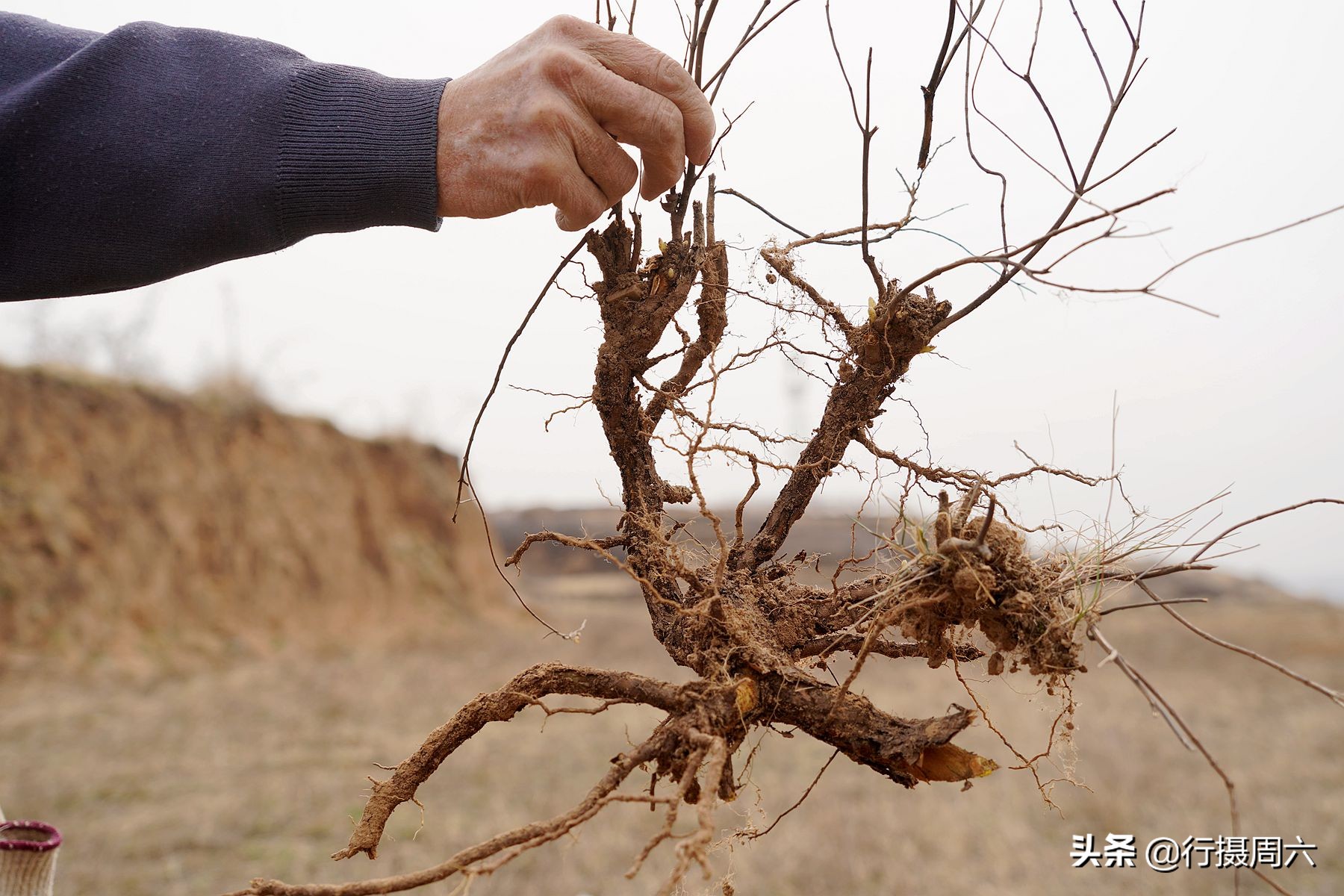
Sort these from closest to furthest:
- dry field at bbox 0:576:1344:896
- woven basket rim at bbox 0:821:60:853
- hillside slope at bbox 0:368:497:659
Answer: woven basket rim at bbox 0:821:60:853 < dry field at bbox 0:576:1344:896 < hillside slope at bbox 0:368:497:659

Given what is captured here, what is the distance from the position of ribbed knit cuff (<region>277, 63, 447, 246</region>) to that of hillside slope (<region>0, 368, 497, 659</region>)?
6.98 m

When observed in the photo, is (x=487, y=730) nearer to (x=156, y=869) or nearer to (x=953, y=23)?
(x=156, y=869)

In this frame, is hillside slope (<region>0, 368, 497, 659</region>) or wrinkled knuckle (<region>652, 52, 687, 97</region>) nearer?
wrinkled knuckle (<region>652, 52, 687, 97</region>)

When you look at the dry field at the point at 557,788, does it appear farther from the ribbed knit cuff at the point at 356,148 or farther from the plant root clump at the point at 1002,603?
the ribbed knit cuff at the point at 356,148

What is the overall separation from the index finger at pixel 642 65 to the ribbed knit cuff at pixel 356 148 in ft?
0.72

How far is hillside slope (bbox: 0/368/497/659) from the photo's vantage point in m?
6.95

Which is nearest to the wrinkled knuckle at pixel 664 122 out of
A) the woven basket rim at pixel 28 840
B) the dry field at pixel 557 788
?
the dry field at pixel 557 788

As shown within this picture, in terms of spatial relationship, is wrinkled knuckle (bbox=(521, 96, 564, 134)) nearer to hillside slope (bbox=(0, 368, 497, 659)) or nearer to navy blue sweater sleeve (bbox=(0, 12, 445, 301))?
navy blue sweater sleeve (bbox=(0, 12, 445, 301))

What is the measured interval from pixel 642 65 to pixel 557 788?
4.10m

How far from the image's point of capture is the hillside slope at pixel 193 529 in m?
6.95

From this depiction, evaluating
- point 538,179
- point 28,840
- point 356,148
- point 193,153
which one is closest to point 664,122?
point 538,179

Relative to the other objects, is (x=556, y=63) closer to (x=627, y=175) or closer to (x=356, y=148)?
(x=627, y=175)

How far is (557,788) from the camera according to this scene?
4.47 m

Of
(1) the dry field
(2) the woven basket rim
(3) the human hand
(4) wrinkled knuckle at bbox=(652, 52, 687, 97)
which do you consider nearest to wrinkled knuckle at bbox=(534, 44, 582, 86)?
(3) the human hand
